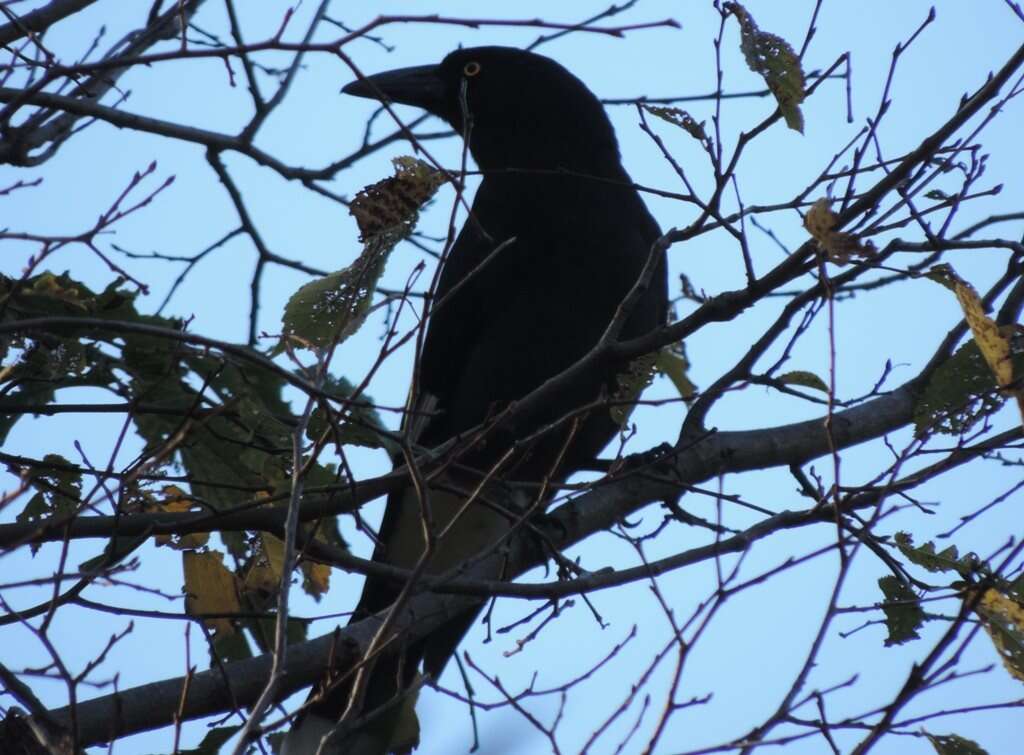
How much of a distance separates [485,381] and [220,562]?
1.61m

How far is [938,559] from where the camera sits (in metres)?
3.14

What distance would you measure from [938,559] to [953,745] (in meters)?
0.51

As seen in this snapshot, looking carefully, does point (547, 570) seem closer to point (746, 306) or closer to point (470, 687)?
point (470, 687)

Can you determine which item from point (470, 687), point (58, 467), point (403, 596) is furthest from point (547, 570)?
→ point (403, 596)

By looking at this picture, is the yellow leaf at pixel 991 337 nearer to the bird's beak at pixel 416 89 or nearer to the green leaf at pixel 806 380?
the green leaf at pixel 806 380

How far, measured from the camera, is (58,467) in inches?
115

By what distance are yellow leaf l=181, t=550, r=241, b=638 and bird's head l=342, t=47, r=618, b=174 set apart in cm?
215

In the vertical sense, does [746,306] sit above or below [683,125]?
below

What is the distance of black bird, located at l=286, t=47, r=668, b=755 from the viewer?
438 cm

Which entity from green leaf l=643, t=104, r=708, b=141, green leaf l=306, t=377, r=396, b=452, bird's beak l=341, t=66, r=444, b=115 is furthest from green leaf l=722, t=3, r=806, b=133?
bird's beak l=341, t=66, r=444, b=115

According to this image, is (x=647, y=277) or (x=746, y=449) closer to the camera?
(x=647, y=277)

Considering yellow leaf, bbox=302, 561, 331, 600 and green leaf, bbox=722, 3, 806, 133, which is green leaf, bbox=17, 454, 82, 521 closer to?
yellow leaf, bbox=302, 561, 331, 600

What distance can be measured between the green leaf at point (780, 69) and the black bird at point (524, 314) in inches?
54.9

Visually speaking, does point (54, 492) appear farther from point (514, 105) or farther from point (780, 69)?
point (514, 105)
